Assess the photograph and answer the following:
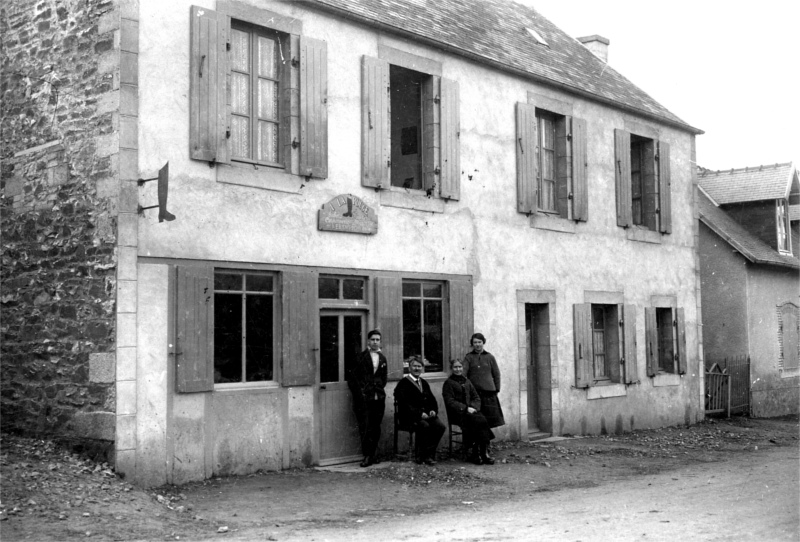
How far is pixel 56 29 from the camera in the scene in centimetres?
1096

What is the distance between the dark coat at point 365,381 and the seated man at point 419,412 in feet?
1.25

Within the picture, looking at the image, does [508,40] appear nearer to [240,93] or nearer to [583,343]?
[583,343]

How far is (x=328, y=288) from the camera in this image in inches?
474

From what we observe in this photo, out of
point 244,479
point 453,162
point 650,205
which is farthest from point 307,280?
point 650,205

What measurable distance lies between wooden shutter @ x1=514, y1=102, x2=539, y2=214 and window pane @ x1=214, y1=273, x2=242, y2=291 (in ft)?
18.3

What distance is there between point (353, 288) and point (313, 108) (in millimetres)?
2370

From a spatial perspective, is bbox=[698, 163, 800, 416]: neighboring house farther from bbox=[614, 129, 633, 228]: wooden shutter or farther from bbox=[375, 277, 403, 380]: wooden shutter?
bbox=[375, 277, 403, 380]: wooden shutter

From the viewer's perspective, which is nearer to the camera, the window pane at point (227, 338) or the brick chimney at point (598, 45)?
the window pane at point (227, 338)

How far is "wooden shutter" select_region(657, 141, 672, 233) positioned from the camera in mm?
18375

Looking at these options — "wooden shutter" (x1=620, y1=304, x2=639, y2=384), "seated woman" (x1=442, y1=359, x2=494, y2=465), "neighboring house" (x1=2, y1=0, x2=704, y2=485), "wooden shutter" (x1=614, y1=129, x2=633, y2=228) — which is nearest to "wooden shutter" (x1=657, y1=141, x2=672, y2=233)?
"wooden shutter" (x1=614, y1=129, x2=633, y2=228)

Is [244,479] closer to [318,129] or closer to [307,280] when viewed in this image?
[307,280]

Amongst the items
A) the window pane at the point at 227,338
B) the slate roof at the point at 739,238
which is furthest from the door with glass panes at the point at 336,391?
the slate roof at the point at 739,238

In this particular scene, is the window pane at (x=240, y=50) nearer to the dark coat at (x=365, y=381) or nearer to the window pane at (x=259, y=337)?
the window pane at (x=259, y=337)

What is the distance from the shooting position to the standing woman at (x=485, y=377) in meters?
13.0
